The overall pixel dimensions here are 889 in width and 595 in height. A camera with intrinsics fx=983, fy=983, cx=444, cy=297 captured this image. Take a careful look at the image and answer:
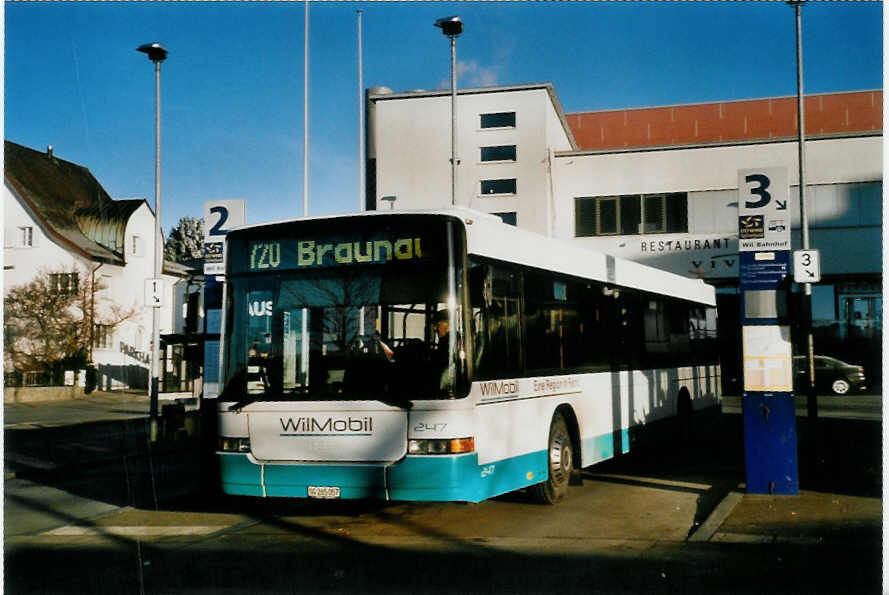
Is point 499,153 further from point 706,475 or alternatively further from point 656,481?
point 656,481

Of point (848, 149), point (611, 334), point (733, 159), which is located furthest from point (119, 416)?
point (848, 149)

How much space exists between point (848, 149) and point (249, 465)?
3826cm

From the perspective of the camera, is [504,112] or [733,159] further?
[504,112]

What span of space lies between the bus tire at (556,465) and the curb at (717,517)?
1705 millimetres

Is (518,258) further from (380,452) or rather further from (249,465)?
(249,465)

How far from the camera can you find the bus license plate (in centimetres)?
884

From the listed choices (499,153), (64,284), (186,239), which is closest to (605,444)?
(64,284)

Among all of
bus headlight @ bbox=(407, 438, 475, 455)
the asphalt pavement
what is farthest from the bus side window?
the asphalt pavement

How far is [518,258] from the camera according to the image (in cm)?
1003

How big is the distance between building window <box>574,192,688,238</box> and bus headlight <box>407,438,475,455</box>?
37221 mm

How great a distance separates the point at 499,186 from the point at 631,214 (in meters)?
12.4

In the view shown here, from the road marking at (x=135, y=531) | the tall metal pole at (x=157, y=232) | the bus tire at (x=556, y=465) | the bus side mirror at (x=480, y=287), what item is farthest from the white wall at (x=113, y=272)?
the bus side mirror at (x=480, y=287)

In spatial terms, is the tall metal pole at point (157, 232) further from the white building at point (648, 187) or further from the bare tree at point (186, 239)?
the bare tree at point (186, 239)

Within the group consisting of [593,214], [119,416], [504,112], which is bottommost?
[119,416]
